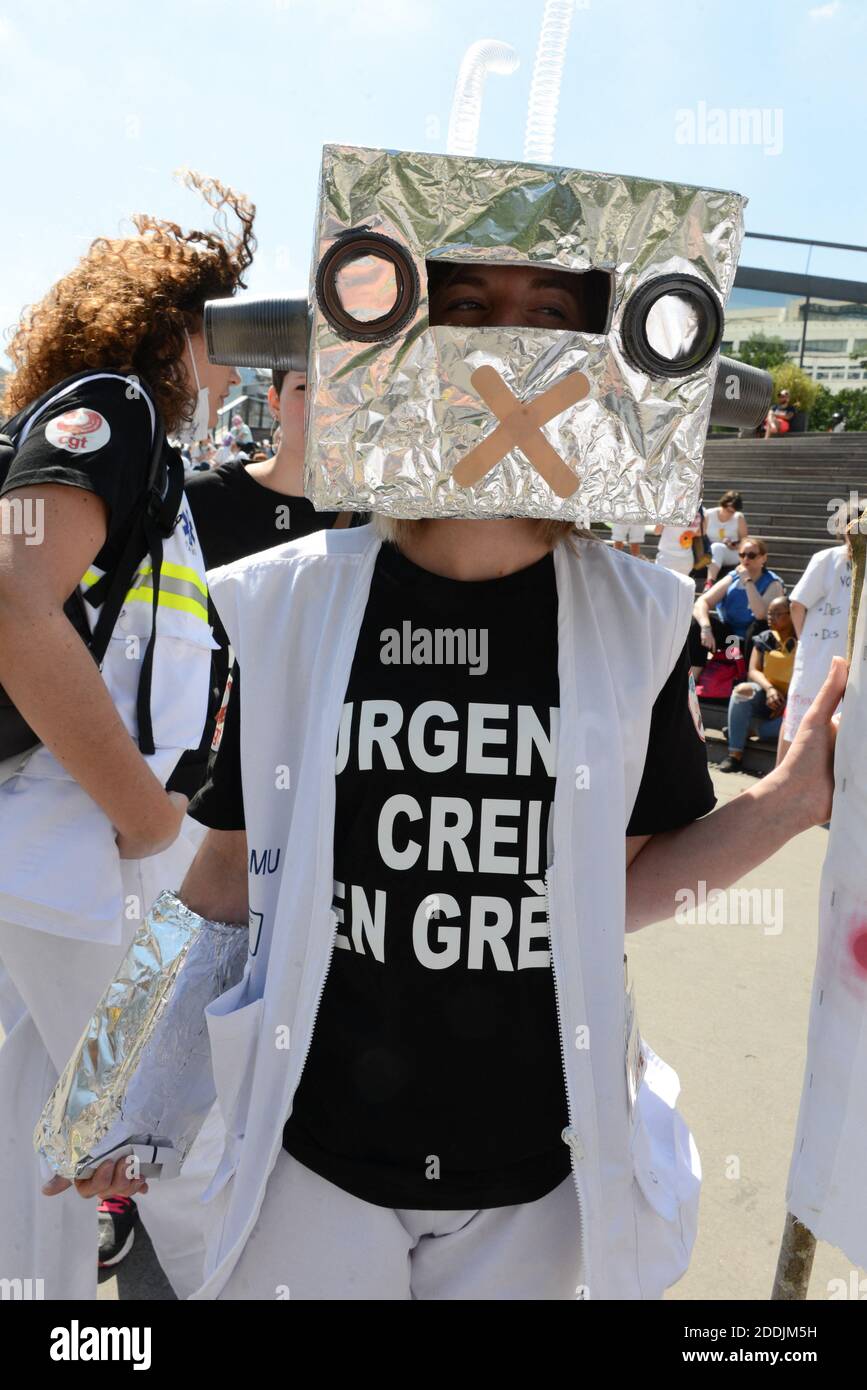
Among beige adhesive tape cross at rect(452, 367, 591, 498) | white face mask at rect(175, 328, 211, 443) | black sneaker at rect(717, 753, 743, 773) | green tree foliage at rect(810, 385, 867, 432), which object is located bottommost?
black sneaker at rect(717, 753, 743, 773)

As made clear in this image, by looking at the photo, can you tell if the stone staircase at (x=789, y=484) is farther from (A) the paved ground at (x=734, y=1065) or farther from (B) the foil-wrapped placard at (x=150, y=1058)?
(B) the foil-wrapped placard at (x=150, y=1058)

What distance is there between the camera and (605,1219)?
1.25 metres

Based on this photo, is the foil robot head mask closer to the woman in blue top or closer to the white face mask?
the white face mask

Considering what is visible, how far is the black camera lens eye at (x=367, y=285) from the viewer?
4.00 ft

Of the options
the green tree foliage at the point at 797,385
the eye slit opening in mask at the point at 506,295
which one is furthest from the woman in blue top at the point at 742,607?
the green tree foliage at the point at 797,385

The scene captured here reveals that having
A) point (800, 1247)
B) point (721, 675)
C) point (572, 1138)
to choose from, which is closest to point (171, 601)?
point (572, 1138)

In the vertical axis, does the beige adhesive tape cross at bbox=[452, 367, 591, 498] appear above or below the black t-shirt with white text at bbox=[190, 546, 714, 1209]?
above

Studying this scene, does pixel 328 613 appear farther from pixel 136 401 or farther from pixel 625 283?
pixel 136 401

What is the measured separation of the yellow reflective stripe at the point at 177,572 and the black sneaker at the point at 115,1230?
1.51 meters

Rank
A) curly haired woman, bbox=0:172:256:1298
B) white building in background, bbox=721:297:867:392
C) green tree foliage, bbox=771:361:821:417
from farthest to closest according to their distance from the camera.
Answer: white building in background, bbox=721:297:867:392
green tree foliage, bbox=771:361:821:417
curly haired woman, bbox=0:172:256:1298

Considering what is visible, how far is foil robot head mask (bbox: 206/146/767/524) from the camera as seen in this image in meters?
1.21

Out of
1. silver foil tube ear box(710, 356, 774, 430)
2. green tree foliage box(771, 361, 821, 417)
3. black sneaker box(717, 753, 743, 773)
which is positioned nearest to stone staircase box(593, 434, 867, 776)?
black sneaker box(717, 753, 743, 773)
